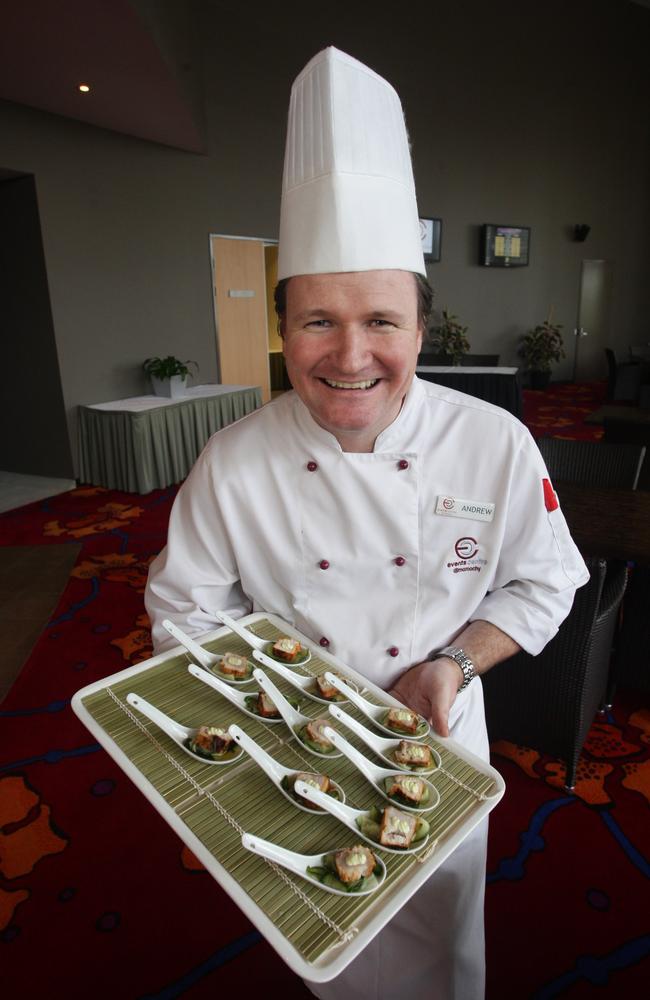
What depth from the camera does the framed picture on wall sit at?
8180 mm

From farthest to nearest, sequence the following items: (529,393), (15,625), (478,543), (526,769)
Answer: (529,393) → (15,625) → (526,769) → (478,543)

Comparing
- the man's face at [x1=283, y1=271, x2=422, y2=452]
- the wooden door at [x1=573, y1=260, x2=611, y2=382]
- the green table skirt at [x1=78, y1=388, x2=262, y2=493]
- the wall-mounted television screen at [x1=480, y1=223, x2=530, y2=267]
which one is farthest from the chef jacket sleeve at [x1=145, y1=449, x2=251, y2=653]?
the wooden door at [x1=573, y1=260, x2=611, y2=382]

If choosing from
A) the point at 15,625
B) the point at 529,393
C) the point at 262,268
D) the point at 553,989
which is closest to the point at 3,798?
the point at 15,625

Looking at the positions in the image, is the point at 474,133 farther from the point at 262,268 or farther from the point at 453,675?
the point at 453,675

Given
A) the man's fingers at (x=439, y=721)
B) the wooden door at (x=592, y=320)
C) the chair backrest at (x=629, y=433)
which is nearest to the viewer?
the man's fingers at (x=439, y=721)

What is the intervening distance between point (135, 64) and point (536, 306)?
7848 mm

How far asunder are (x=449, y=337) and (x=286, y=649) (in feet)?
27.4

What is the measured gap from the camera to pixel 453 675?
91 centimetres

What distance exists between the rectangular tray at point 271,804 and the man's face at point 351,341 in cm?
39

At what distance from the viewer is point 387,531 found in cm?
100

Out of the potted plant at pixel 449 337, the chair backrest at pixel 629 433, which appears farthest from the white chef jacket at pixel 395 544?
the potted plant at pixel 449 337

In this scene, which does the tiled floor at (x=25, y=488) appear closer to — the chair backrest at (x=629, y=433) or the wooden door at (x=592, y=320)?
the chair backrest at (x=629, y=433)

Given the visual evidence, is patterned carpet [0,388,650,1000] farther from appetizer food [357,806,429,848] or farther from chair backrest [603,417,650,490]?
chair backrest [603,417,650,490]

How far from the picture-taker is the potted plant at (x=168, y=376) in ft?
16.4
